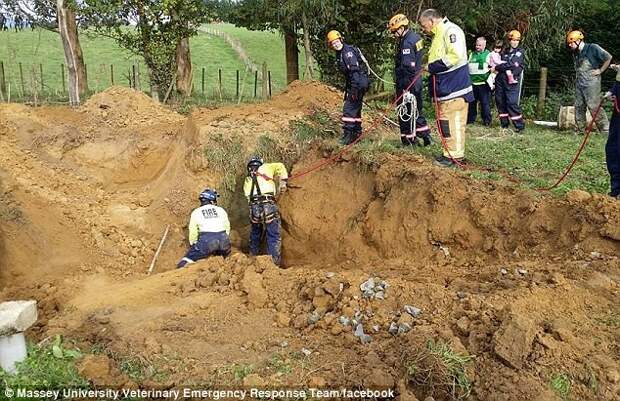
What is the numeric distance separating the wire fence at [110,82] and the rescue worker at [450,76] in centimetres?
1035

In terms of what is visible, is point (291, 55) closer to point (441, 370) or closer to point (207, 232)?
point (207, 232)

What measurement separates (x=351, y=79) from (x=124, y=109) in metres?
5.10

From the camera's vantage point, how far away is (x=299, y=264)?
9.05 meters

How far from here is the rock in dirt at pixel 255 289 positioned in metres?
5.39

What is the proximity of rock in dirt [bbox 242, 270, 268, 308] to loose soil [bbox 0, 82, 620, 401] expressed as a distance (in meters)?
0.02

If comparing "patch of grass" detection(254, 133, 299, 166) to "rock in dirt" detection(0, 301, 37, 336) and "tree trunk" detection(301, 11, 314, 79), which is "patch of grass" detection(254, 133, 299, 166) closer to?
"rock in dirt" detection(0, 301, 37, 336)

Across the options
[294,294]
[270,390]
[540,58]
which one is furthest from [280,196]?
[540,58]

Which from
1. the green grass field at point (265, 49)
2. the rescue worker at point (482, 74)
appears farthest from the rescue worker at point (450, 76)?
the green grass field at point (265, 49)

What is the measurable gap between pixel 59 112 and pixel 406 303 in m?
8.92

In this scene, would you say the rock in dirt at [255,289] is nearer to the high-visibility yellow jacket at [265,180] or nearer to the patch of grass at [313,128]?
the high-visibility yellow jacket at [265,180]

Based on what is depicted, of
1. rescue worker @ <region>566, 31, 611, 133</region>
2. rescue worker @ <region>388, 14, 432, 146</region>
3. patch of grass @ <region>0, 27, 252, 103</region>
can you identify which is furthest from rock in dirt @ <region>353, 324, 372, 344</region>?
patch of grass @ <region>0, 27, 252, 103</region>

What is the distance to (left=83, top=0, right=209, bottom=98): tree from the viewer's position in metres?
14.4

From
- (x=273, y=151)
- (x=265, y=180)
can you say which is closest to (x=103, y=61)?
(x=273, y=151)

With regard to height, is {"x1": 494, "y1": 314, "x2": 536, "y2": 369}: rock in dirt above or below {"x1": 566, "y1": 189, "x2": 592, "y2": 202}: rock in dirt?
below
